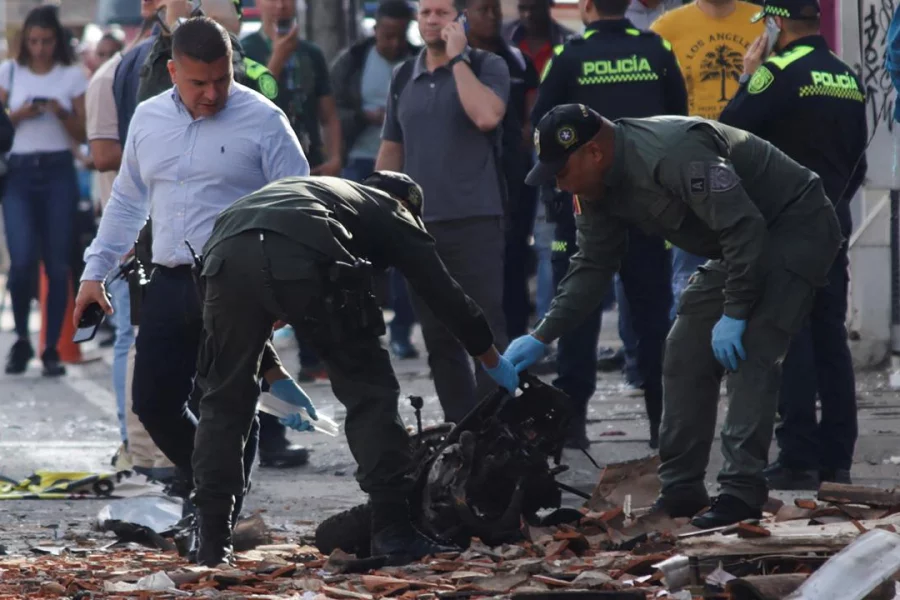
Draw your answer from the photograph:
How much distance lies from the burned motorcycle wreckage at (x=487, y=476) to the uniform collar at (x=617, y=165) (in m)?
0.79

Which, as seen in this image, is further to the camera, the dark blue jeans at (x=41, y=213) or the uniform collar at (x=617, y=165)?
the dark blue jeans at (x=41, y=213)

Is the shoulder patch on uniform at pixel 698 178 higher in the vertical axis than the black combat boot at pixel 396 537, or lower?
higher

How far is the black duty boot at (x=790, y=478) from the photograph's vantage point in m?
7.67

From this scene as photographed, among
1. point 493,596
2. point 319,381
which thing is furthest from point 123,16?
point 493,596

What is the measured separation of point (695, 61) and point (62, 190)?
4885 millimetres

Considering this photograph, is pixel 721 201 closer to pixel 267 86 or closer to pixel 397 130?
pixel 397 130

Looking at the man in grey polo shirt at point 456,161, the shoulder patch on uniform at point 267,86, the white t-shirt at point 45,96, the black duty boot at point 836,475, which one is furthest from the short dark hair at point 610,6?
the white t-shirt at point 45,96

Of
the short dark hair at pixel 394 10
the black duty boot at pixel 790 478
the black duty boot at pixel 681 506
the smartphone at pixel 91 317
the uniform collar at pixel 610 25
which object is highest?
the short dark hair at pixel 394 10

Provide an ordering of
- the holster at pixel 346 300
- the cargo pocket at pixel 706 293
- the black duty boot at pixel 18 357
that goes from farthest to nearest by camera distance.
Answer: the black duty boot at pixel 18 357
the cargo pocket at pixel 706 293
the holster at pixel 346 300

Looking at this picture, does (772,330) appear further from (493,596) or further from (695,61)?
(695,61)

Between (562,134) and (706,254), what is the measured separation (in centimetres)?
74

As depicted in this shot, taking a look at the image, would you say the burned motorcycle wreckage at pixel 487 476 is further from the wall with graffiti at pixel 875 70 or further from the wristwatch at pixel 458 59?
the wall with graffiti at pixel 875 70

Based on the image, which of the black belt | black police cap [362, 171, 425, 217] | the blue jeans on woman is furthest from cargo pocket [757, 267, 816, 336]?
the blue jeans on woman

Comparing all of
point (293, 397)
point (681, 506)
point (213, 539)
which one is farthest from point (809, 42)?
point (213, 539)
